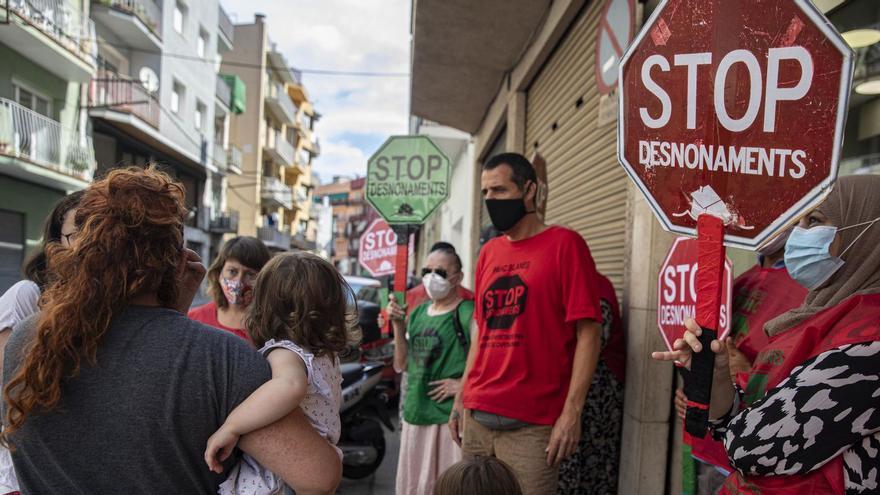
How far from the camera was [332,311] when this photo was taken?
6.40 ft

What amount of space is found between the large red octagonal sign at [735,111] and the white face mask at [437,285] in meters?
2.31

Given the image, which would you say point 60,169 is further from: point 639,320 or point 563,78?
point 639,320

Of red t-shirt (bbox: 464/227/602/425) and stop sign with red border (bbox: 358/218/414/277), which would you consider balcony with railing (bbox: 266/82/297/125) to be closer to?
stop sign with red border (bbox: 358/218/414/277)

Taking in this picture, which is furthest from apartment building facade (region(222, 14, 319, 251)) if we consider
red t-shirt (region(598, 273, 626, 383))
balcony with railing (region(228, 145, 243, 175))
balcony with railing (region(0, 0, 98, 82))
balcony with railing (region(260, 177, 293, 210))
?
red t-shirt (region(598, 273, 626, 383))

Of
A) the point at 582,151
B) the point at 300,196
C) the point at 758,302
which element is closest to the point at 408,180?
the point at 582,151

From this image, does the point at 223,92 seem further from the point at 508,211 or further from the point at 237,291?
the point at 508,211

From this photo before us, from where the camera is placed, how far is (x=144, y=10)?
66.4ft

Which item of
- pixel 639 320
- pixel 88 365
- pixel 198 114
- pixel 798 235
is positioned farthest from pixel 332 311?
pixel 198 114

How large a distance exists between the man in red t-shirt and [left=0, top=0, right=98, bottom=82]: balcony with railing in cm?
1468

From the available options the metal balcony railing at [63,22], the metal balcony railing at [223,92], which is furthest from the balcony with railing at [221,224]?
the metal balcony railing at [63,22]

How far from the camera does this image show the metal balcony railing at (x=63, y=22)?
49.0 ft

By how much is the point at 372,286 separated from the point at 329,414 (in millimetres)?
7933

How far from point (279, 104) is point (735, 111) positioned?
4212 centimetres

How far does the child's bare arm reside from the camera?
1.39 meters
